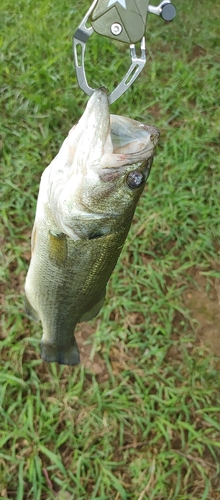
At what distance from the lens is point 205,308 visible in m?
3.50

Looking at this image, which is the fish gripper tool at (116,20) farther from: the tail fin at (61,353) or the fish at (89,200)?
the tail fin at (61,353)

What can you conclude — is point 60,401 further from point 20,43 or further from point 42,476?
point 20,43

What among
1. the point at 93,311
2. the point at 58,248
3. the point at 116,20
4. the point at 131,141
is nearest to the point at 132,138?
the point at 131,141

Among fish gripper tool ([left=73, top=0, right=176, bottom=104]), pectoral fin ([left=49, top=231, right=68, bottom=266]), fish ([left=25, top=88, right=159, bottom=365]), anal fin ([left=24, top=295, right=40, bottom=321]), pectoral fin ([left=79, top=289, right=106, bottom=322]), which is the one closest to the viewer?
fish gripper tool ([left=73, top=0, right=176, bottom=104])

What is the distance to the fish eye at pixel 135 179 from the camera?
153cm

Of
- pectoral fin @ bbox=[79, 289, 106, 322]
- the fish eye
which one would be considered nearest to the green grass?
pectoral fin @ bbox=[79, 289, 106, 322]

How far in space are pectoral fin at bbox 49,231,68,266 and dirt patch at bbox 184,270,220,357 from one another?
182cm

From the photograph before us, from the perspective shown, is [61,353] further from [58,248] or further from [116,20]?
[116,20]

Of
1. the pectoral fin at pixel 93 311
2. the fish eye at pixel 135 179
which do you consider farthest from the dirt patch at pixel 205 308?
the fish eye at pixel 135 179

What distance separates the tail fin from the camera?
7.63 feet

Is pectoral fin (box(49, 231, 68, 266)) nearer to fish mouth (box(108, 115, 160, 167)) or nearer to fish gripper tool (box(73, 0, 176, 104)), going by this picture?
fish mouth (box(108, 115, 160, 167))

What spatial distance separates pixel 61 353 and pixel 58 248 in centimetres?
75

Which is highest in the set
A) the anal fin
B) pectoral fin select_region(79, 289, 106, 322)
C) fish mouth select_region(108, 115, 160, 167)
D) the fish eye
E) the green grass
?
fish mouth select_region(108, 115, 160, 167)

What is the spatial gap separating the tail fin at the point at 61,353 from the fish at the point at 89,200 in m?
0.40
